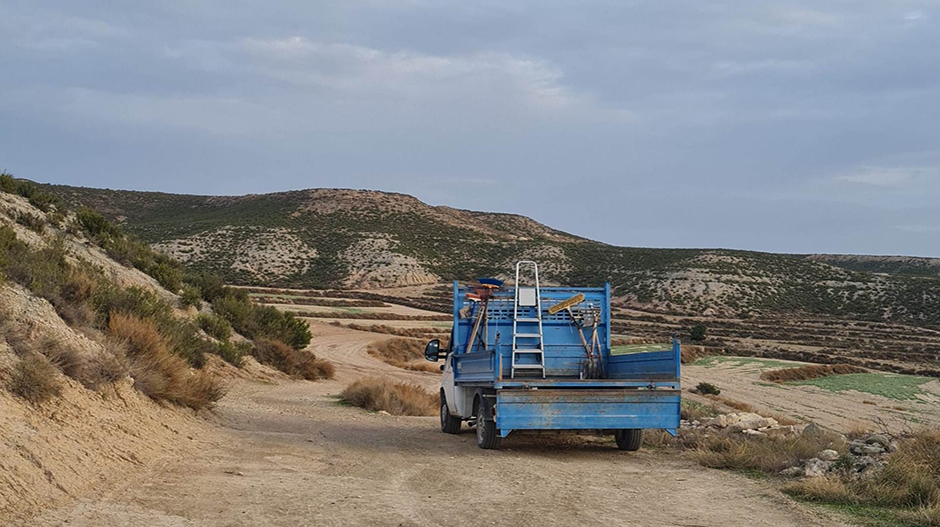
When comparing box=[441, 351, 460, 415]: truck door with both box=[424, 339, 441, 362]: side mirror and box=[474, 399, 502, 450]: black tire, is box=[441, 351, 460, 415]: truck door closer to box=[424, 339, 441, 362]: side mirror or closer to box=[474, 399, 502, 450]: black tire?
box=[424, 339, 441, 362]: side mirror

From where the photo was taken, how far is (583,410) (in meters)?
12.3

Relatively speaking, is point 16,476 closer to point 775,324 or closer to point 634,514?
point 634,514

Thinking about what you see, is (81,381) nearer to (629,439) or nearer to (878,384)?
(629,439)

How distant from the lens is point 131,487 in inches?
352

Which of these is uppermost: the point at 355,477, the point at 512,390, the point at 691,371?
the point at 512,390

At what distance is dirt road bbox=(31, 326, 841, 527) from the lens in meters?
8.24

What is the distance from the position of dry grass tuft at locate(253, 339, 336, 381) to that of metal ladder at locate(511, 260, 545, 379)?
1560 centimetres

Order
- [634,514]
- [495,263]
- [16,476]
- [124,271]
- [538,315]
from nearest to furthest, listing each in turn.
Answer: [16,476] < [634,514] < [538,315] < [124,271] < [495,263]

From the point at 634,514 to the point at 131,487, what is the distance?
5110 millimetres

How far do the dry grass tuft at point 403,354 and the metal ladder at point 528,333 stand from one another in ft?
83.8

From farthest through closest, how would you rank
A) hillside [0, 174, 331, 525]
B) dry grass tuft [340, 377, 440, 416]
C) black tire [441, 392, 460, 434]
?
dry grass tuft [340, 377, 440, 416], black tire [441, 392, 460, 434], hillside [0, 174, 331, 525]

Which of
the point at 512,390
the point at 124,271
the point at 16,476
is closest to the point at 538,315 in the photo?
the point at 512,390

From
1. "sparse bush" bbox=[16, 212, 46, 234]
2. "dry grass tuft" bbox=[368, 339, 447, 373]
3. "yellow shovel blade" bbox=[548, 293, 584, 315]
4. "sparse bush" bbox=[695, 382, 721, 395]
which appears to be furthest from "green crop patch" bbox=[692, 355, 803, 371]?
"sparse bush" bbox=[16, 212, 46, 234]

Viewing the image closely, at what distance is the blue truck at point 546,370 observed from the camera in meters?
12.3
